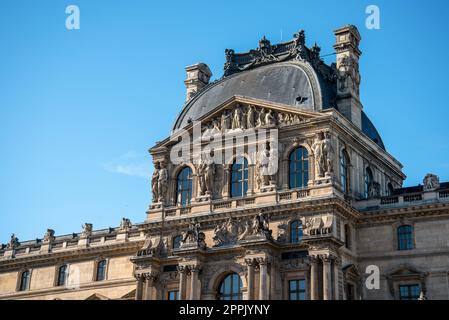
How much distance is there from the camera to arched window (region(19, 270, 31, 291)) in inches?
2459

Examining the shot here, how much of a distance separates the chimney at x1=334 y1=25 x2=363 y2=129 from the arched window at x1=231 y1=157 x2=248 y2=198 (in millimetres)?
8215

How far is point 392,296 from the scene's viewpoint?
45.4 metres

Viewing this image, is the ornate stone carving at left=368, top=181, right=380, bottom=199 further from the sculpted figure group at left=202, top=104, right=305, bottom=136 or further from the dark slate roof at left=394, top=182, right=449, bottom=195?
the sculpted figure group at left=202, top=104, right=305, bottom=136

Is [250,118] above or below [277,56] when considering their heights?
below

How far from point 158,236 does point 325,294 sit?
1355 cm

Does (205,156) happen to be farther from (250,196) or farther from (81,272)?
(81,272)

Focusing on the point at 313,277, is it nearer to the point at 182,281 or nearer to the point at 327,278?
the point at 327,278

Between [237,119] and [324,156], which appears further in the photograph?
[237,119]

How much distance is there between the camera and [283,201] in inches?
1844

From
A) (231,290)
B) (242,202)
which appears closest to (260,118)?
(242,202)

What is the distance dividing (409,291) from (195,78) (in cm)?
2474

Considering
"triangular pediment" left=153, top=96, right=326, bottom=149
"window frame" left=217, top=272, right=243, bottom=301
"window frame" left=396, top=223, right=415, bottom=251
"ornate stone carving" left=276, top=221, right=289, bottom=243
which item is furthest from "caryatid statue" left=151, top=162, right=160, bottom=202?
"window frame" left=396, top=223, right=415, bottom=251
